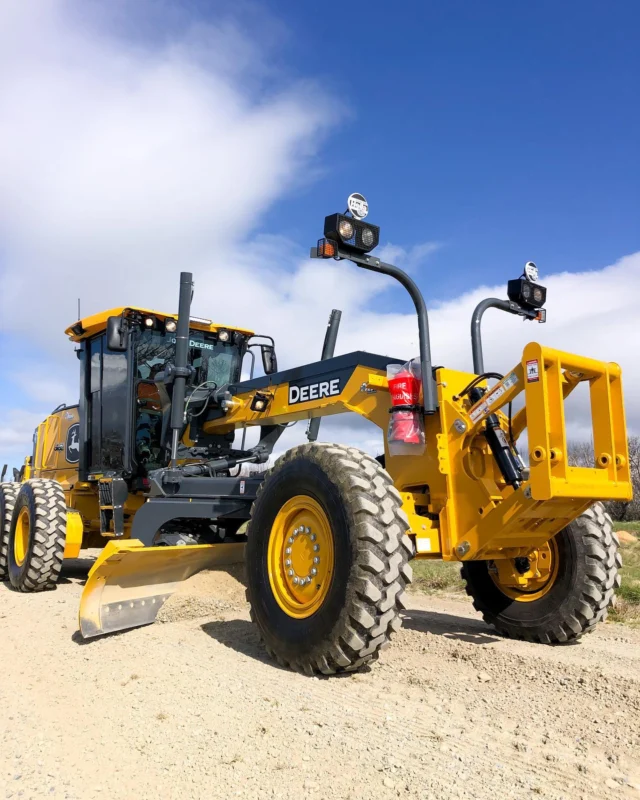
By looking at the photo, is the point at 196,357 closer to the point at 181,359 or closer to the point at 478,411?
the point at 181,359

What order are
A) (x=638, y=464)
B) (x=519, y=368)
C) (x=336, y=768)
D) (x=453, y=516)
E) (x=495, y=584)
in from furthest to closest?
1. (x=638, y=464)
2. (x=495, y=584)
3. (x=453, y=516)
4. (x=519, y=368)
5. (x=336, y=768)

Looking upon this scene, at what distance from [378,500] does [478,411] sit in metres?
0.98

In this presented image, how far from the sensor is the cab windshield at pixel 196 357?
27.2 feet

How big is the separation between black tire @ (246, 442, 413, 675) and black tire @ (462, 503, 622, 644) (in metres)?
1.72

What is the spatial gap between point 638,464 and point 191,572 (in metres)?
18.4

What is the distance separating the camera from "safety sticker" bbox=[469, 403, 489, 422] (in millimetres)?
4569

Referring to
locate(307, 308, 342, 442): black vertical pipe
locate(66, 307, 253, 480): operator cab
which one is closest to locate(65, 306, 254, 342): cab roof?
locate(66, 307, 253, 480): operator cab

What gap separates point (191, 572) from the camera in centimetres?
612

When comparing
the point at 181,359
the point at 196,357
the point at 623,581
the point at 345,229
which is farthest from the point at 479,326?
the point at 623,581

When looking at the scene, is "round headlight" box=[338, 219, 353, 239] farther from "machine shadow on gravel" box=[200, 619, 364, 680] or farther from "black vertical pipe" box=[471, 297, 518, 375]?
"machine shadow on gravel" box=[200, 619, 364, 680]

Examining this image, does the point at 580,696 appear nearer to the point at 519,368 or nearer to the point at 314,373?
the point at 519,368

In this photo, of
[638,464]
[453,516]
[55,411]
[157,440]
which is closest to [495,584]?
[453,516]

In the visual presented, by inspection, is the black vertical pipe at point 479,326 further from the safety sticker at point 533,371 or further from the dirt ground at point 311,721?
the dirt ground at point 311,721

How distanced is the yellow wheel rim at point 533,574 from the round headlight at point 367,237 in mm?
2573
